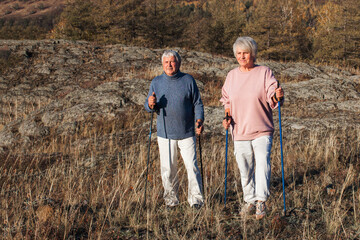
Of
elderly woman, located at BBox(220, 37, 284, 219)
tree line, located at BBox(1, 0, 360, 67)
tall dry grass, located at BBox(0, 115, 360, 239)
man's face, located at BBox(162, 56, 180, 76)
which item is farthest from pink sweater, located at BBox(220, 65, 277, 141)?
tree line, located at BBox(1, 0, 360, 67)

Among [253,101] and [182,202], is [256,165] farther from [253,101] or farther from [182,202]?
[182,202]

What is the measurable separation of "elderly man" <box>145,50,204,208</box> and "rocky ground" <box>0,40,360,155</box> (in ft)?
11.3

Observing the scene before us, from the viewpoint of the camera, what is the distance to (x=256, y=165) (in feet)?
11.0

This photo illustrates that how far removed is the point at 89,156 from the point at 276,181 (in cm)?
348

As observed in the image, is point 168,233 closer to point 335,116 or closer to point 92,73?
point 335,116

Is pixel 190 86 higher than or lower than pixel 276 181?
higher

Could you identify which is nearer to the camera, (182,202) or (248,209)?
(248,209)

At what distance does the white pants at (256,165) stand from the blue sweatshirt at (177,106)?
1.96ft

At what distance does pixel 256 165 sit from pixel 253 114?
54 centimetres

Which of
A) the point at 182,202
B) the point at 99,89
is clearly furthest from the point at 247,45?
the point at 99,89

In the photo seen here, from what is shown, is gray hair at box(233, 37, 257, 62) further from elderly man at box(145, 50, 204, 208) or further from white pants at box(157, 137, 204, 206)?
white pants at box(157, 137, 204, 206)

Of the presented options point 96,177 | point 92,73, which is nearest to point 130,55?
point 92,73

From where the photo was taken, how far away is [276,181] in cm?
477

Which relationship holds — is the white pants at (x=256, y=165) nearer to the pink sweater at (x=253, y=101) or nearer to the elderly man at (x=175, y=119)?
the pink sweater at (x=253, y=101)
